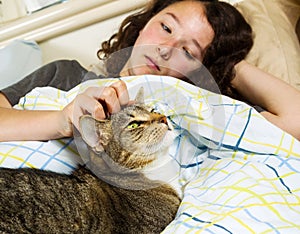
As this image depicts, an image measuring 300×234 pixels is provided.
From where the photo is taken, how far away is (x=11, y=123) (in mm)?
1125

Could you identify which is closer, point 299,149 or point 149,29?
point 299,149

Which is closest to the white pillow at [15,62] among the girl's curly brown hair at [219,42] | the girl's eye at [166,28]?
the girl's curly brown hair at [219,42]

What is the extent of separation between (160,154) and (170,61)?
33 centimetres

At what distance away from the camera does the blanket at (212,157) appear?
36.1 inches

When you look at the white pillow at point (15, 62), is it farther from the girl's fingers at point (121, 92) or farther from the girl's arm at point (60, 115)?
the girl's fingers at point (121, 92)

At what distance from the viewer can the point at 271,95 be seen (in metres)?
1.35

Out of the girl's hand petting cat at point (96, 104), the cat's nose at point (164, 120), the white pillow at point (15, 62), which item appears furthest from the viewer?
the white pillow at point (15, 62)

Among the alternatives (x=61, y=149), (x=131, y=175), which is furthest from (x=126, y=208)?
(x=61, y=149)

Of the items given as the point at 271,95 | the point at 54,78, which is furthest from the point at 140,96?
the point at 54,78

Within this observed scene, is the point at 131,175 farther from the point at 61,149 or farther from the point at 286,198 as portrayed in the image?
the point at 286,198

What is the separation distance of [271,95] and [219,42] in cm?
23

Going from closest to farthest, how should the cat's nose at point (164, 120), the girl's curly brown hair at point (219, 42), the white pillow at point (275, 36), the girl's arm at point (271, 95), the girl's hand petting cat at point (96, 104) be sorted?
the girl's hand petting cat at point (96, 104), the cat's nose at point (164, 120), the girl's arm at point (271, 95), the girl's curly brown hair at point (219, 42), the white pillow at point (275, 36)

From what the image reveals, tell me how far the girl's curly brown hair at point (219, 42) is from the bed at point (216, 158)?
0.25 metres

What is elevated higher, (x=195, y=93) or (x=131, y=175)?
(x=195, y=93)
